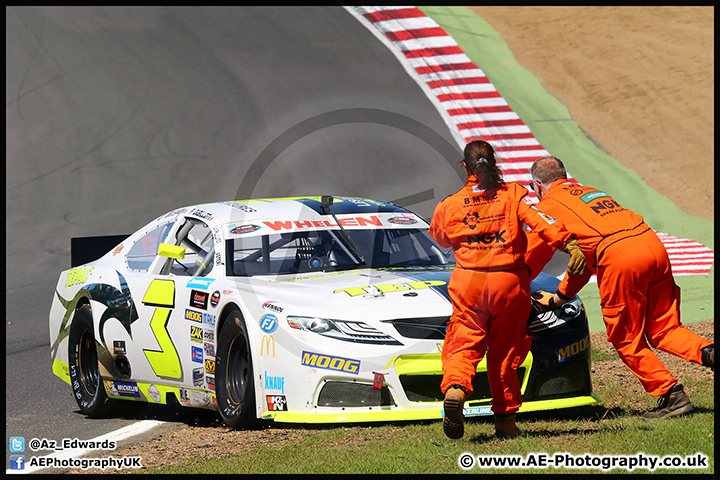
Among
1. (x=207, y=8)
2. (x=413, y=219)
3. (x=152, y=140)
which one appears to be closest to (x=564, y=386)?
(x=413, y=219)

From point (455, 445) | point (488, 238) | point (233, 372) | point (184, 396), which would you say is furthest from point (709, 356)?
point (184, 396)

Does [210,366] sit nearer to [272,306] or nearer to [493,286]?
[272,306]

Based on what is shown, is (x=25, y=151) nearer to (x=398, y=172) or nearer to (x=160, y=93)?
(x=160, y=93)

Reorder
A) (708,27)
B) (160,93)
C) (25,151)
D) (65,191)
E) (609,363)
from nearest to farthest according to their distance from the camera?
(609,363) → (65,191) → (25,151) → (160,93) → (708,27)

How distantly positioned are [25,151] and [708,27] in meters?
17.3

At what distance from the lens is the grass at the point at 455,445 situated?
15.0 ft

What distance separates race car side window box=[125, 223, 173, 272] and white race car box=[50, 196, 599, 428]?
A: 0.01 m

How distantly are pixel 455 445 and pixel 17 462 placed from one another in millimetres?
2896

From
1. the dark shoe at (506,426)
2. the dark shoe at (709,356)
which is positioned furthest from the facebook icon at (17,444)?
the dark shoe at (709,356)

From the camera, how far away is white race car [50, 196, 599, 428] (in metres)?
5.28

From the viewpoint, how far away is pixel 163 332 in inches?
257

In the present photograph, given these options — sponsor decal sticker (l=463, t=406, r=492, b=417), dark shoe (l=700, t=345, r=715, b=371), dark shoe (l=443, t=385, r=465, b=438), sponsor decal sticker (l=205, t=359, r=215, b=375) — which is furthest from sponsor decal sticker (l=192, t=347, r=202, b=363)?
dark shoe (l=700, t=345, r=715, b=371)

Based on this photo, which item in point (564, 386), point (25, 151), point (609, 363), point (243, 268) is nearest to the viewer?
point (564, 386)
